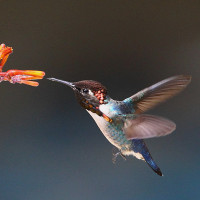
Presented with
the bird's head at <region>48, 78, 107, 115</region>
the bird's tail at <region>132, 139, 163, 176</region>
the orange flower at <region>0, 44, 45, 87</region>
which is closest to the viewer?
the orange flower at <region>0, 44, 45, 87</region>

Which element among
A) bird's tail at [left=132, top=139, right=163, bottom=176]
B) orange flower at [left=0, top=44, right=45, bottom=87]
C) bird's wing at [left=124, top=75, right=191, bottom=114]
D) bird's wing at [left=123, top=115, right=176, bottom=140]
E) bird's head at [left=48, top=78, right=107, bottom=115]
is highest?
orange flower at [left=0, top=44, right=45, bottom=87]

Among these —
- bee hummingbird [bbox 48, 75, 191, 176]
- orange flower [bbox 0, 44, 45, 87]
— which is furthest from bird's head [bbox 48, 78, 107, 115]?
orange flower [bbox 0, 44, 45, 87]

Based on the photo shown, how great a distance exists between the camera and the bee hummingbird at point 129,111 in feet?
1.58

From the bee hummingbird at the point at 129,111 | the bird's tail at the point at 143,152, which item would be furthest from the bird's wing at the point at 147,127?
the bird's tail at the point at 143,152

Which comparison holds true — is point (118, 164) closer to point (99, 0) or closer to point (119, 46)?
point (119, 46)

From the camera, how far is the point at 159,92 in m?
0.59

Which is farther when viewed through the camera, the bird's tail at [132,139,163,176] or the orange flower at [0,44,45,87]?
the bird's tail at [132,139,163,176]

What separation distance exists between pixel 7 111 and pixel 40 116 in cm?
15

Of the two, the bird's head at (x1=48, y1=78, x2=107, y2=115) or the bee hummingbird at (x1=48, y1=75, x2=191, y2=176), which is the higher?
the bird's head at (x1=48, y1=78, x2=107, y2=115)

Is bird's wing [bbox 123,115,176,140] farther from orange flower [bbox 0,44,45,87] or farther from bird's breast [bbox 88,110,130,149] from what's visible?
orange flower [bbox 0,44,45,87]

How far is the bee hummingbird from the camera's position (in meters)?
0.48

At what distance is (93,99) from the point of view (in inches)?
20.9

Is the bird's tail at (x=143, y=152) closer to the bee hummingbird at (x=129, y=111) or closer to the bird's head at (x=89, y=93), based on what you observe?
the bee hummingbird at (x=129, y=111)

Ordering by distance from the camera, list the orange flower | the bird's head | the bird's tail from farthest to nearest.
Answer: the bird's tail
the bird's head
the orange flower
